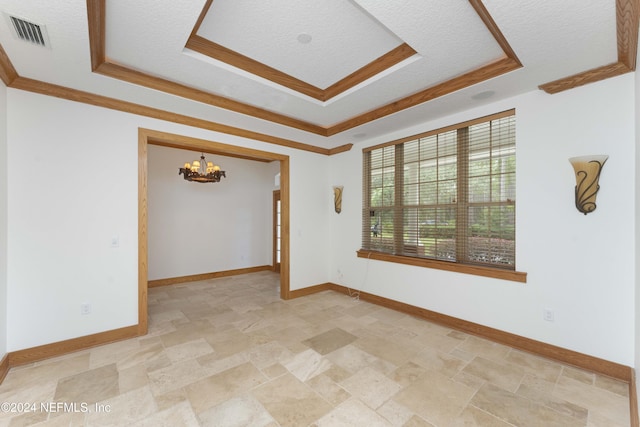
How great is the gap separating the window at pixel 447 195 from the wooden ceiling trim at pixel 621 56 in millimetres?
512

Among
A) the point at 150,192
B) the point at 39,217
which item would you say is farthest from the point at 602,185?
the point at 150,192

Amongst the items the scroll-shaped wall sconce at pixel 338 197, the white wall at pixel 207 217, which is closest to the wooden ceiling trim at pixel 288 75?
the scroll-shaped wall sconce at pixel 338 197

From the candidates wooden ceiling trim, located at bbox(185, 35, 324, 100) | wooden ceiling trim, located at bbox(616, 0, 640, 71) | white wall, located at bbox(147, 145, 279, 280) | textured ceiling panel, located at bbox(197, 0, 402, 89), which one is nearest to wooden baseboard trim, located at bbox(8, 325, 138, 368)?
white wall, located at bbox(147, 145, 279, 280)

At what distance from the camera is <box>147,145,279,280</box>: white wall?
579cm

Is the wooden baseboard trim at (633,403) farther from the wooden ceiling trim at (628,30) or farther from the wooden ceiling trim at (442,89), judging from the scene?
the wooden ceiling trim at (442,89)

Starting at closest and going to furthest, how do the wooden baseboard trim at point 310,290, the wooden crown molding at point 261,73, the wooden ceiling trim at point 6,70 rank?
the wooden crown molding at point 261,73, the wooden ceiling trim at point 6,70, the wooden baseboard trim at point 310,290

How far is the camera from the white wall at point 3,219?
250 centimetres

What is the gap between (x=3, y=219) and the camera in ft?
8.31

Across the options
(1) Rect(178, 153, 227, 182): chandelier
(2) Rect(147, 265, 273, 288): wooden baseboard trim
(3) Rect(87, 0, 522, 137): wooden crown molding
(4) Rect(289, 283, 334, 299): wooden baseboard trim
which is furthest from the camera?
(2) Rect(147, 265, 273, 288): wooden baseboard trim

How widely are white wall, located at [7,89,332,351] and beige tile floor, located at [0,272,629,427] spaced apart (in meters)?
0.46

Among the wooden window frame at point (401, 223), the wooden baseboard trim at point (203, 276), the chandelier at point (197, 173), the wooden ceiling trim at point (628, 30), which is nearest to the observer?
the wooden ceiling trim at point (628, 30)

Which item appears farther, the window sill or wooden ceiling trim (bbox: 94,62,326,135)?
the window sill

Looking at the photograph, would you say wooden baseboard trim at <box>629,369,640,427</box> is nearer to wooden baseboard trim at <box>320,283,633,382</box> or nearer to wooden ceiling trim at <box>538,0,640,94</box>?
wooden baseboard trim at <box>320,283,633,382</box>

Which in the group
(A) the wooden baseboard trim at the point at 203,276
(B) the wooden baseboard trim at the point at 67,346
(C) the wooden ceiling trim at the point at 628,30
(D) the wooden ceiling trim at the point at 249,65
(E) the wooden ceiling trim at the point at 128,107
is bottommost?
(A) the wooden baseboard trim at the point at 203,276
